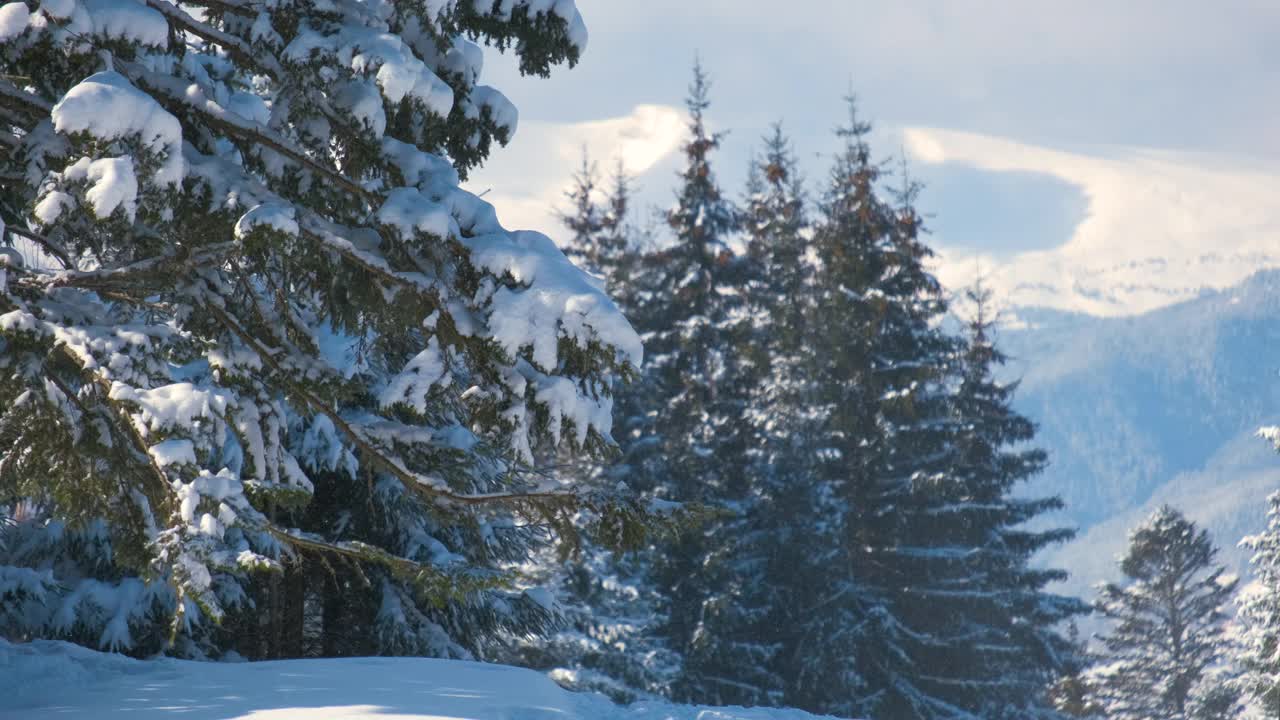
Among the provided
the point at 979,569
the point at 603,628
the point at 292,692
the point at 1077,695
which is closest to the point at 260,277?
the point at 292,692

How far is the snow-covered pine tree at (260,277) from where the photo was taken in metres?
5.75

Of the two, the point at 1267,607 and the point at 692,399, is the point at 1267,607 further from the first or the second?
the point at 692,399

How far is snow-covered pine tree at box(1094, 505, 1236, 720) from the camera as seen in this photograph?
1674 inches

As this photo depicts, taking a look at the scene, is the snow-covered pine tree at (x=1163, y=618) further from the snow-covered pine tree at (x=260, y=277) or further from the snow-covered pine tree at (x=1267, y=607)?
the snow-covered pine tree at (x=260, y=277)

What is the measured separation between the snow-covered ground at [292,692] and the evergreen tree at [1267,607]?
2325 cm

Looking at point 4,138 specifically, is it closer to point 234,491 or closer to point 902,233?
point 234,491

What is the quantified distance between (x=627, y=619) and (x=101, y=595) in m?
14.1

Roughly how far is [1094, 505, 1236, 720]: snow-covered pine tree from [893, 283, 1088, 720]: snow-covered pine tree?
45.7ft

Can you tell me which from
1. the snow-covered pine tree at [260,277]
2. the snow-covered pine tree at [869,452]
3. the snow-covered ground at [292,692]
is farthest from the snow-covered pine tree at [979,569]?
the snow-covered pine tree at [260,277]

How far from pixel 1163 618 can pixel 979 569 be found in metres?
20.1

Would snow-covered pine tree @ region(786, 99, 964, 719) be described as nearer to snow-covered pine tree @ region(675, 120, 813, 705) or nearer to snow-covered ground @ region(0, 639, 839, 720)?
snow-covered pine tree @ region(675, 120, 813, 705)

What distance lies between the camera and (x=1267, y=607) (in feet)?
92.3

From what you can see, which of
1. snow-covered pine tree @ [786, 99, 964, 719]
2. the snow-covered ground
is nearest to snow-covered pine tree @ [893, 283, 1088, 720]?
snow-covered pine tree @ [786, 99, 964, 719]

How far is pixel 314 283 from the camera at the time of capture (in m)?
7.12
